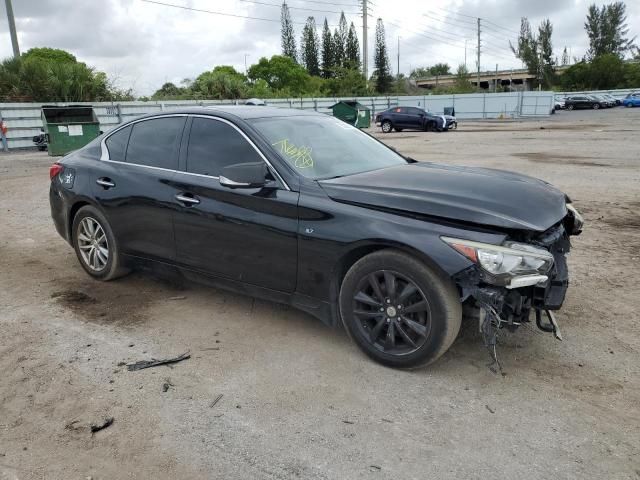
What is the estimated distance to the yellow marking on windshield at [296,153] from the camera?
407cm

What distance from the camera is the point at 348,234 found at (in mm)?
3584

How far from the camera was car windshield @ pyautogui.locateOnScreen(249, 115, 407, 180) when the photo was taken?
4105 mm

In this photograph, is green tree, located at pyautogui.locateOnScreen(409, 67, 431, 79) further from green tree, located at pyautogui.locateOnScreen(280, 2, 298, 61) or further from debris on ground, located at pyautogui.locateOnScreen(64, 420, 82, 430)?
debris on ground, located at pyautogui.locateOnScreen(64, 420, 82, 430)

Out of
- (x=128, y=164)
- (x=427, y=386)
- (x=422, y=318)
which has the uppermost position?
(x=128, y=164)

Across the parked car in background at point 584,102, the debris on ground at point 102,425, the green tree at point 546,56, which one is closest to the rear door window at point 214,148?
the debris on ground at point 102,425

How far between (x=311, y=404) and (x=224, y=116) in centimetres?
237

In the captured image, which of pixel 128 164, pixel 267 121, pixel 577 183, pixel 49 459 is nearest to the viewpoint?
pixel 49 459

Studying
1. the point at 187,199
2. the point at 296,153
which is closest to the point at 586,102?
the point at 296,153

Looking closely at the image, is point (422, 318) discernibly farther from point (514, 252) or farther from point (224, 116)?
point (224, 116)

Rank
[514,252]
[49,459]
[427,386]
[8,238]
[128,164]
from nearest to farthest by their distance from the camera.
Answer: [49,459] < [514,252] < [427,386] < [128,164] < [8,238]

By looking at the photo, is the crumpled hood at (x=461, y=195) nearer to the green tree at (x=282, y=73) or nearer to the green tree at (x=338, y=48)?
the green tree at (x=282, y=73)

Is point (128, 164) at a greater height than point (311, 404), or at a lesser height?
greater

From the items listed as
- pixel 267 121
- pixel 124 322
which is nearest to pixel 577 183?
pixel 267 121

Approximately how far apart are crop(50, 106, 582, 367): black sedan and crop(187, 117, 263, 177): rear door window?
1 centimetres
